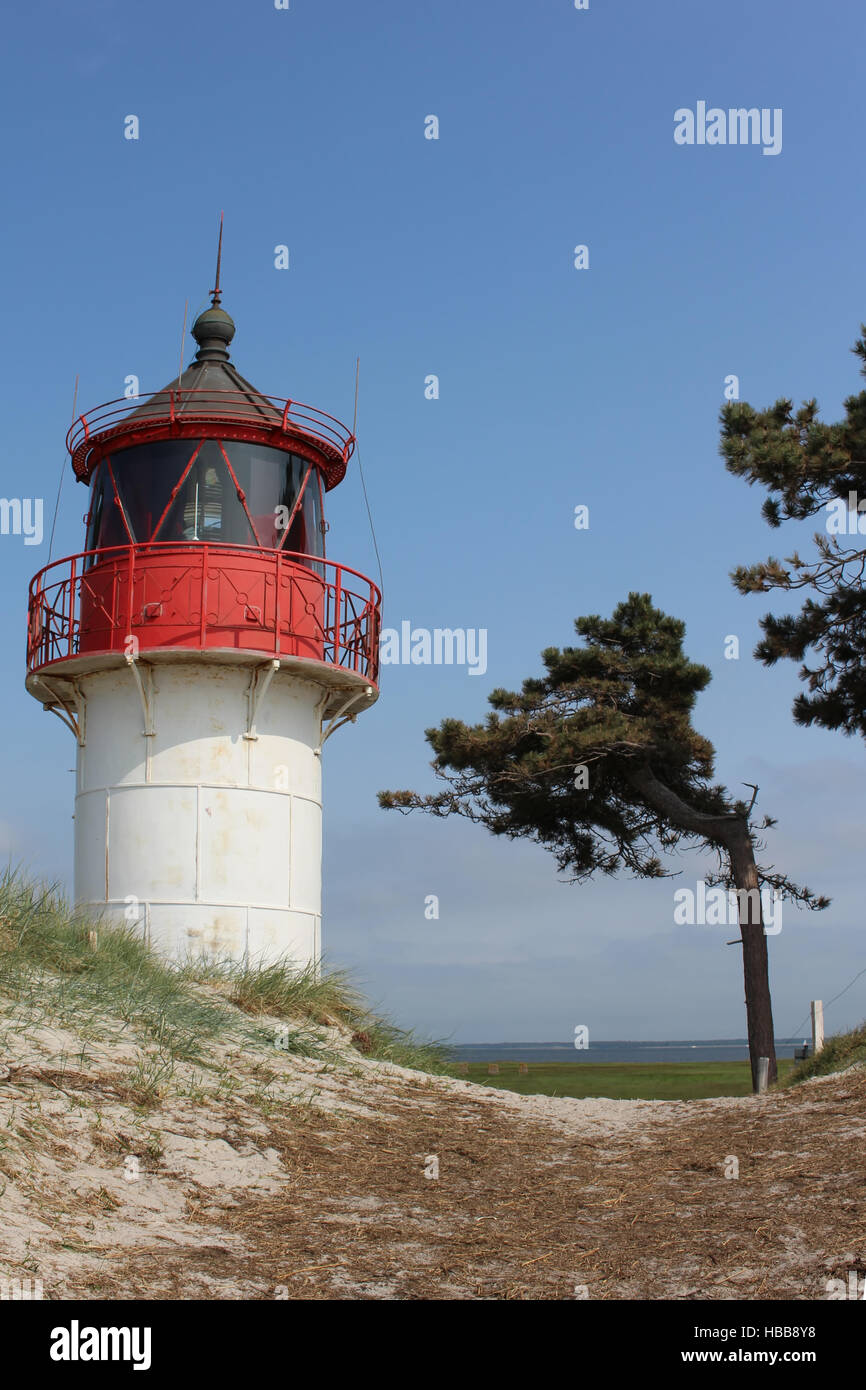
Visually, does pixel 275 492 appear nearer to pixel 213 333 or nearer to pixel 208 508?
pixel 208 508

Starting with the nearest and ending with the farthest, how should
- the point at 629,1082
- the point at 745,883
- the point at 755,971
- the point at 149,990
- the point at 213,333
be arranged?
1. the point at 149,990
2. the point at 213,333
3. the point at 755,971
4. the point at 745,883
5. the point at 629,1082

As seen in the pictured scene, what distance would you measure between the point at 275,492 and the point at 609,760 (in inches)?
306

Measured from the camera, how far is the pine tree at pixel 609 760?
21.3m

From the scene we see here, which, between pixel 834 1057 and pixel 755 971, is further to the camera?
pixel 755 971

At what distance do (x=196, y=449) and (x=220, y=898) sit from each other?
5.84 metres

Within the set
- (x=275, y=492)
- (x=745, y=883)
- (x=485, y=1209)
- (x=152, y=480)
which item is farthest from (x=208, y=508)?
(x=745, y=883)

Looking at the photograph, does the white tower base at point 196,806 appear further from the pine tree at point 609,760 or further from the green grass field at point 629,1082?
the green grass field at point 629,1082

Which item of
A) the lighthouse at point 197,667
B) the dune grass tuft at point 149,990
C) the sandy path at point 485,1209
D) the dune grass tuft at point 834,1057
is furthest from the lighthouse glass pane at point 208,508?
the dune grass tuft at point 834,1057

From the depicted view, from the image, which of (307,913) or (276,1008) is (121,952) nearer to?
(276,1008)

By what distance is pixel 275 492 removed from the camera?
17.4 meters

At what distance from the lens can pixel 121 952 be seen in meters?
14.5

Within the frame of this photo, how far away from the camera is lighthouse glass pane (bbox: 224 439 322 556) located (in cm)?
1708

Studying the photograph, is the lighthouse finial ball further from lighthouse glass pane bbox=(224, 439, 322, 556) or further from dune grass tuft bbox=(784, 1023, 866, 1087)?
dune grass tuft bbox=(784, 1023, 866, 1087)
